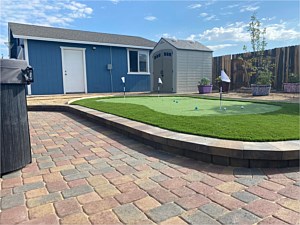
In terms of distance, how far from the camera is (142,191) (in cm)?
198

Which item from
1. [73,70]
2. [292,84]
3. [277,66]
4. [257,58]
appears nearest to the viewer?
[292,84]

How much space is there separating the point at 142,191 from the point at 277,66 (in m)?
11.1

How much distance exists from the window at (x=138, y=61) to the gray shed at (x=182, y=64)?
3.24 feet

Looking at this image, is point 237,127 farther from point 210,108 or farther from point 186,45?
point 186,45

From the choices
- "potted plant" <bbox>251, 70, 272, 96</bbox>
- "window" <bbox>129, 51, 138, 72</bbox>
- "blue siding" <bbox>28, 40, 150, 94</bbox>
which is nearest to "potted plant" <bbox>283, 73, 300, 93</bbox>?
"potted plant" <bbox>251, 70, 272, 96</bbox>

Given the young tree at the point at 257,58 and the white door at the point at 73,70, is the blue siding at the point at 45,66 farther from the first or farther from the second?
the young tree at the point at 257,58

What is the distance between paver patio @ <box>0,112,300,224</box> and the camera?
62.9 inches

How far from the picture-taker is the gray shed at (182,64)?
40.2ft

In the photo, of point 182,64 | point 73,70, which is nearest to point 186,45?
point 182,64

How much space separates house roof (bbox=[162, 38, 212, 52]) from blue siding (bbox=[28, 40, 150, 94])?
291cm

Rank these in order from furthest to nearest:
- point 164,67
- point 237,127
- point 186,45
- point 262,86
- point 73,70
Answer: point 164,67 → point 186,45 → point 73,70 → point 262,86 → point 237,127

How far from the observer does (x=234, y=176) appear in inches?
89.0

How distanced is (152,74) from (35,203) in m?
13.0

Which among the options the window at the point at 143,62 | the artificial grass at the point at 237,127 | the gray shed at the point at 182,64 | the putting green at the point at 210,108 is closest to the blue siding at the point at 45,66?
the window at the point at 143,62
